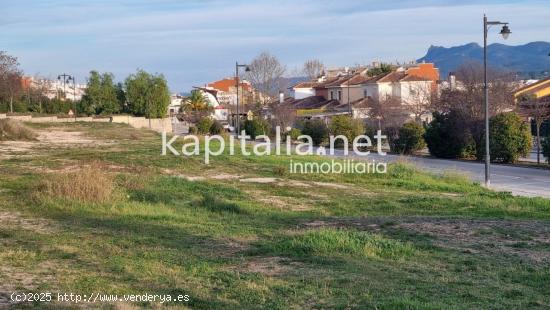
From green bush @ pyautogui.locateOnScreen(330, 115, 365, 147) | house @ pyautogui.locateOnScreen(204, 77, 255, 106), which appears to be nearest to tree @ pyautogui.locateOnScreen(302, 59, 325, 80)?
house @ pyautogui.locateOnScreen(204, 77, 255, 106)

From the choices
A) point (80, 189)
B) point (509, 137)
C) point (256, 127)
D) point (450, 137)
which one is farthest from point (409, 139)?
point (80, 189)

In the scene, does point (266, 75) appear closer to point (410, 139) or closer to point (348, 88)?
point (348, 88)

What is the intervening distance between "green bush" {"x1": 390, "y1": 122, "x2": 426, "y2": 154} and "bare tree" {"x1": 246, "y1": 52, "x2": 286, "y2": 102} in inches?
2019

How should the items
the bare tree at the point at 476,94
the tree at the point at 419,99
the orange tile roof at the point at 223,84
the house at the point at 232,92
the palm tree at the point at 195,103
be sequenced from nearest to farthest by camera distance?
1. the bare tree at the point at 476,94
2. the tree at the point at 419,99
3. the palm tree at the point at 195,103
4. the house at the point at 232,92
5. the orange tile roof at the point at 223,84

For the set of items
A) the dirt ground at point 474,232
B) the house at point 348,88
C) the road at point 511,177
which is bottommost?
the road at point 511,177

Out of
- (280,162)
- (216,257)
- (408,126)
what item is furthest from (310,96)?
(216,257)

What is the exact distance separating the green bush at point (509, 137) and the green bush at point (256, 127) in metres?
22.1

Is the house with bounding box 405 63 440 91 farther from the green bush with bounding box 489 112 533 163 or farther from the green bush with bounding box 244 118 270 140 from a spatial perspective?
the green bush with bounding box 489 112 533 163

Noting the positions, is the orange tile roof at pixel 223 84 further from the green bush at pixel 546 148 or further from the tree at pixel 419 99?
the green bush at pixel 546 148

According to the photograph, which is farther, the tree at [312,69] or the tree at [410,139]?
the tree at [312,69]

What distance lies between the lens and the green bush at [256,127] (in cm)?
5388

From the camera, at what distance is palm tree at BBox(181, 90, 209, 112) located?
89625 millimetres

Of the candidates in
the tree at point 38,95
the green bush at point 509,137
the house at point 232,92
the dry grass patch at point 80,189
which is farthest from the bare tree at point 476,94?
the tree at point 38,95

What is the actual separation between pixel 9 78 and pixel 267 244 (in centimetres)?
5273
